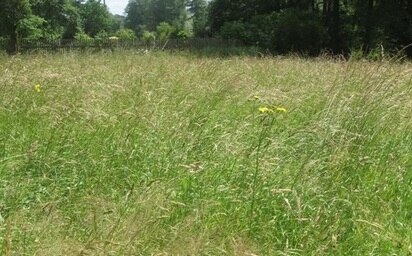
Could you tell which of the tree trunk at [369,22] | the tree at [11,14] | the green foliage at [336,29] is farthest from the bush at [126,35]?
the tree trunk at [369,22]

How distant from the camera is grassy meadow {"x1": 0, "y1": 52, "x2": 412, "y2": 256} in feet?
6.95

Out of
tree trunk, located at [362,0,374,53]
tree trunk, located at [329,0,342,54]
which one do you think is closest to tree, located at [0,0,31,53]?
tree trunk, located at [329,0,342,54]

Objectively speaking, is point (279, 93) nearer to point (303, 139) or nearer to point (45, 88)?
point (303, 139)

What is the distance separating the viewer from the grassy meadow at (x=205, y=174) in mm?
2119

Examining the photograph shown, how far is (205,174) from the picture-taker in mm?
2773

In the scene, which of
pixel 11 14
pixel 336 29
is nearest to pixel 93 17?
pixel 11 14

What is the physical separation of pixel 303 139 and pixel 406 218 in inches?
37.0

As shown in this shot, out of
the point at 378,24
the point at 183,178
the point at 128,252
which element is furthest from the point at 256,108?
the point at 378,24

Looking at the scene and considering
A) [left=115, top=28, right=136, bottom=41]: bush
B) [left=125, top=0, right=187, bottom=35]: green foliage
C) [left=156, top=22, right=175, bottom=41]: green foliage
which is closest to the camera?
[left=156, top=22, right=175, bottom=41]: green foliage

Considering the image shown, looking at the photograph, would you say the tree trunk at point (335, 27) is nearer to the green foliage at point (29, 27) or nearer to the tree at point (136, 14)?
the green foliage at point (29, 27)

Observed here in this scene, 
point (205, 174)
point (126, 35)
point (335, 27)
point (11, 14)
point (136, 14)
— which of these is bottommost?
point (205, 174)

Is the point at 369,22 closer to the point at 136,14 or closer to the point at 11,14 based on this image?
the point at 11,14

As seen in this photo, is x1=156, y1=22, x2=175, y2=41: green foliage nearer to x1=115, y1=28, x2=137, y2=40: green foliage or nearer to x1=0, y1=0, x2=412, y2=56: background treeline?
x1=0, y1=0, x2=412, y2=56: background treeline

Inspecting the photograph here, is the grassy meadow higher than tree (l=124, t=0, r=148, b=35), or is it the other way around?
tree (l=124, t=0, r=148, b=35)
